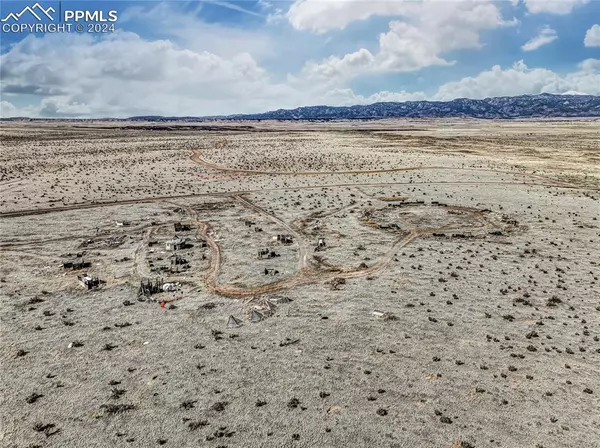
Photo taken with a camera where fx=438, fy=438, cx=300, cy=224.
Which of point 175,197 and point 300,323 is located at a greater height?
point 175,197

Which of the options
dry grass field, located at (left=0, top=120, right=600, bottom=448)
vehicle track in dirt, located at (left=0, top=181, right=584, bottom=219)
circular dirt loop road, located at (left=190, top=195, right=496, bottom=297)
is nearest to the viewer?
dry grass field, located at (left=0, top=120, right=600, bottom=448)

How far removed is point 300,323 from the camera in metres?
22.0

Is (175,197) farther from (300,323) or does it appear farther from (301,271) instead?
(300,323)

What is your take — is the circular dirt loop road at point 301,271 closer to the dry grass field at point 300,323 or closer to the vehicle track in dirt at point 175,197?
the dry grass field at point 300,323

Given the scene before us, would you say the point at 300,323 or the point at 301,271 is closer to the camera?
the point at 300,323

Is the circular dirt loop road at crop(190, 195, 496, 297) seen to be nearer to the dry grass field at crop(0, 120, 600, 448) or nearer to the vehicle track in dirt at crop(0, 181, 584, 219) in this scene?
the dry grass field at crop(0, 120, 600, 448)

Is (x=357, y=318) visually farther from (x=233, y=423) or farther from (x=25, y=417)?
(x=25, y=417)

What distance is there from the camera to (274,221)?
40.8 m

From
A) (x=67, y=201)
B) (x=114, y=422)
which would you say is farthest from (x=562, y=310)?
(x=67, y=201)

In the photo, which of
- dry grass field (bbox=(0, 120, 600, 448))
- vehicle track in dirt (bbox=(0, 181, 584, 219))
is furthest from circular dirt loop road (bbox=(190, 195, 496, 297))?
vehicle track in dirt (bbox=(0, 181, 584, 219))

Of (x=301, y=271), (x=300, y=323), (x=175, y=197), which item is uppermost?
(x=175, y=197)

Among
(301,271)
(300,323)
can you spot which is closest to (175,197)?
(301,271)

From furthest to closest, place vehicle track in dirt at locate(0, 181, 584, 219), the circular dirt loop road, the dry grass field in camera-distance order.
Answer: vehicle track in dirt at locate(0, 181, 584, 219) < the circular dirt loop road < the dry grass field

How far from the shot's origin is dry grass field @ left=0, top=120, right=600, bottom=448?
50.1ft
